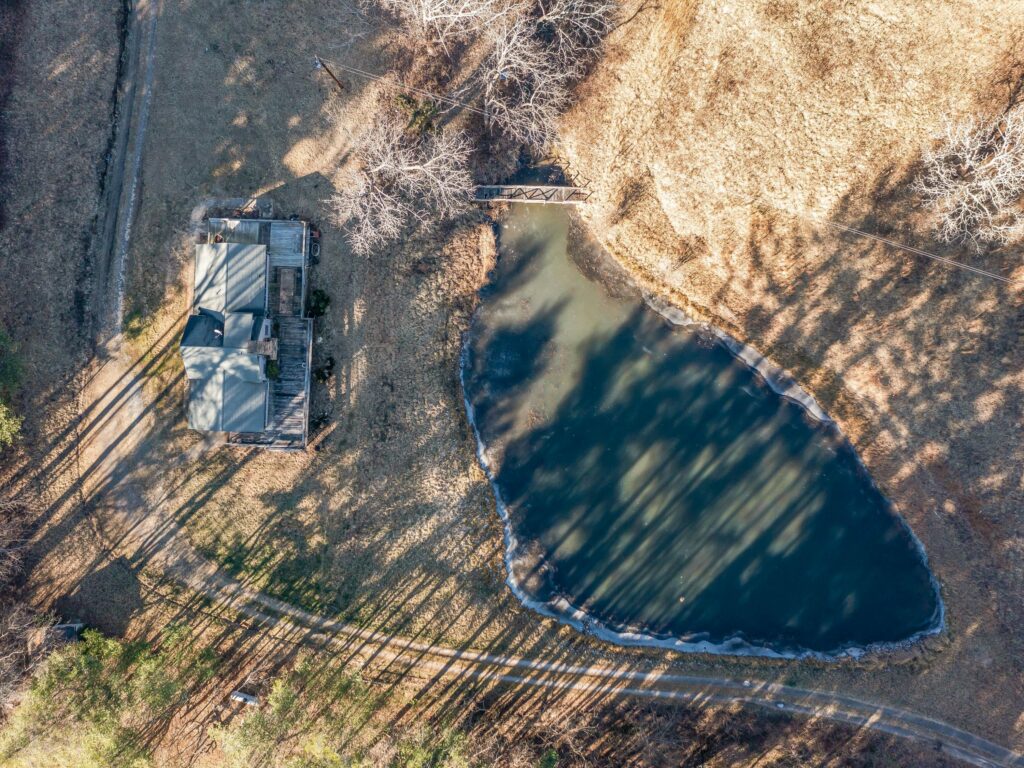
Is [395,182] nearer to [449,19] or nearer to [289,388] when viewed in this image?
[449,19]

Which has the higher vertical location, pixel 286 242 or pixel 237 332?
pixel 286 242

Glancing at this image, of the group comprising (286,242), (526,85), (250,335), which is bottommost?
(250,335)

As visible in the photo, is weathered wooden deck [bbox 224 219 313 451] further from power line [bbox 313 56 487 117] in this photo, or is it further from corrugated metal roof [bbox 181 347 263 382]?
power line [bbox 313 56 487 117]

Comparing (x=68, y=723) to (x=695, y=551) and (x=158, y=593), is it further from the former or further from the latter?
(x=695, y=551)

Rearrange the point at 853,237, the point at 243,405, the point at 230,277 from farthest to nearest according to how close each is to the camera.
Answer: the point at 853,237 → the point at 243,405 → the point at 230,277

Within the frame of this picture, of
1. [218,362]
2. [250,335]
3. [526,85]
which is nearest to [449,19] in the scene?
[526,85]

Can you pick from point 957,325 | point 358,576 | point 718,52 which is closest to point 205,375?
point 358,576
